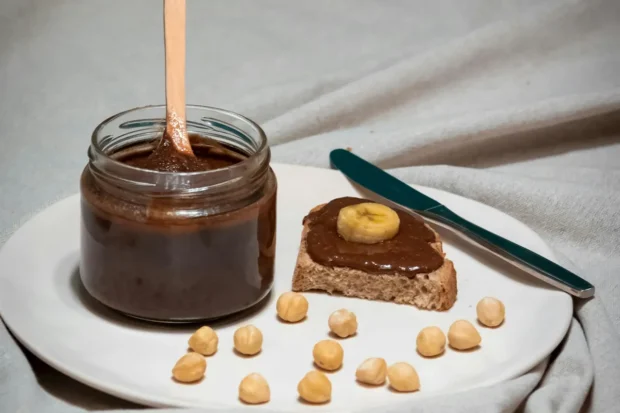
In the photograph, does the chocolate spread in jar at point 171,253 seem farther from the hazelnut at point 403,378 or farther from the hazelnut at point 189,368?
the hazelnut at point 403,378

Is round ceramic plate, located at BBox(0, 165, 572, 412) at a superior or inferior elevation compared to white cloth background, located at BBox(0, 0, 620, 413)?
superior

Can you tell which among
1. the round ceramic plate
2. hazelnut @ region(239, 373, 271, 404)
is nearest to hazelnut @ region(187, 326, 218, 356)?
the round ceramic plate

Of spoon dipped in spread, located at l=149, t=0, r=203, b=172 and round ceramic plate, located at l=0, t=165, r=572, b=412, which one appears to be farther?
spoon dipped in spread, located at l=149, t=0, r=203, b=172

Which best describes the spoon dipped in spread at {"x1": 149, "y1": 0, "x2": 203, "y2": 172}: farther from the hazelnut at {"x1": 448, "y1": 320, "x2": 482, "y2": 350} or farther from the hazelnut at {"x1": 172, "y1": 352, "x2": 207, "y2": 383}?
the hazelnut at {"x1": 448, "y1": 320, "x2": 482, "y2": 350}

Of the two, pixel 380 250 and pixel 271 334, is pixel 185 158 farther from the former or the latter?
pixel 380 250

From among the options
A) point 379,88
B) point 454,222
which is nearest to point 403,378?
point 454,222

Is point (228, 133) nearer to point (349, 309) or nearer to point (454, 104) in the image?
point (349, 309)
